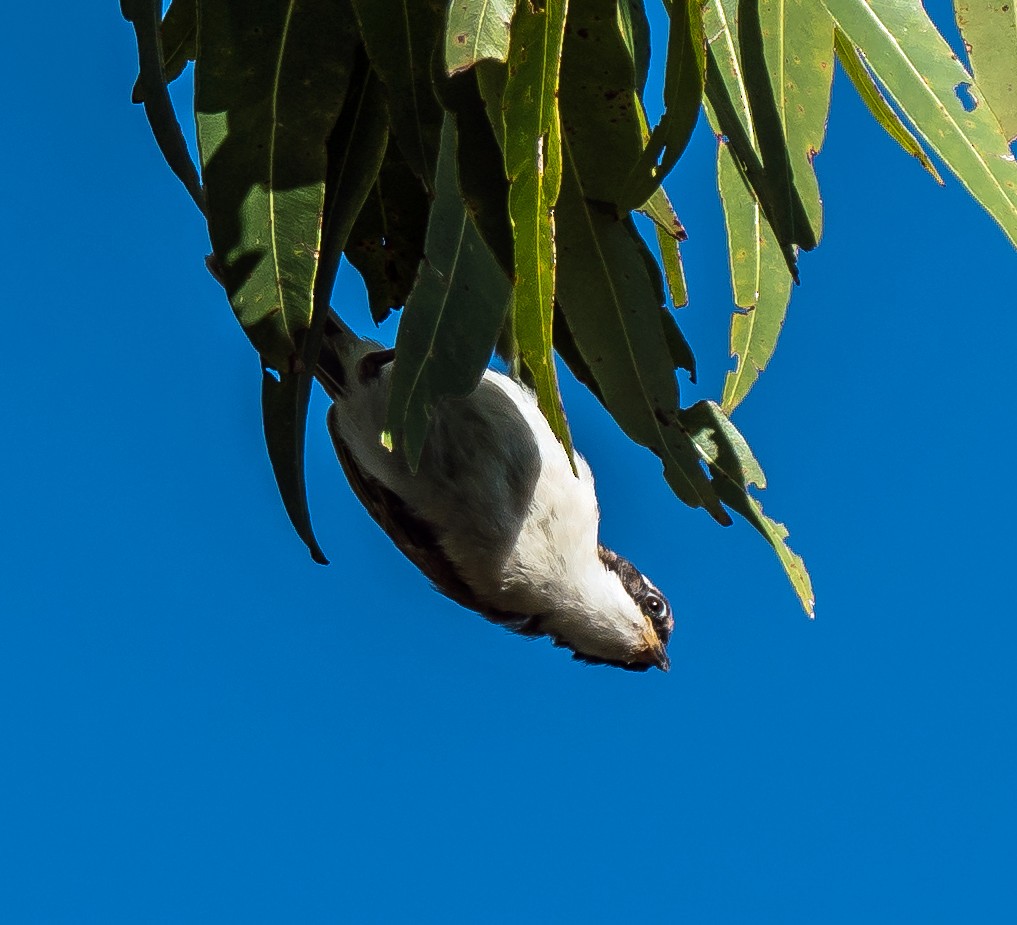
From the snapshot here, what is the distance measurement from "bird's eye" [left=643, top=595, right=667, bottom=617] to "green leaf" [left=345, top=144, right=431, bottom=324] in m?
0.79

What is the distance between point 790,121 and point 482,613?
93 centimetres

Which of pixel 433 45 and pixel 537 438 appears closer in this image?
pixel 433 45

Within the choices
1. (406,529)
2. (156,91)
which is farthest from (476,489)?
(156,91)

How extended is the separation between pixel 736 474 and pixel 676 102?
0.51 metres

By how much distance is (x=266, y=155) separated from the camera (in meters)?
1.20

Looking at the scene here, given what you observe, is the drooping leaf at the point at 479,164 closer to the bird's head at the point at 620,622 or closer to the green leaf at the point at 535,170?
the green leaf at the point at 535,170

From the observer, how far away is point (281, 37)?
4.02 feet

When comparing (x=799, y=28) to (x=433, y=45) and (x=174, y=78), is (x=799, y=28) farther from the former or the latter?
(x=174, y=78)

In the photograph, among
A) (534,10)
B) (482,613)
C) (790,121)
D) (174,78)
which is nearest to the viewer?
(534,10)

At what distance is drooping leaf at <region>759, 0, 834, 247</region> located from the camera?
126 cm

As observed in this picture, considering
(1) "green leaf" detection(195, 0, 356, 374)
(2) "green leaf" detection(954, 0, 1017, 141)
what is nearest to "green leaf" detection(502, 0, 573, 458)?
(1) "green leaf" detection(195, 0, 356, 374)

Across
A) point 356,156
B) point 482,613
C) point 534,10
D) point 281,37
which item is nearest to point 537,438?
point 482,613

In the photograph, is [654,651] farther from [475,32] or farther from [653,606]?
[475,32]

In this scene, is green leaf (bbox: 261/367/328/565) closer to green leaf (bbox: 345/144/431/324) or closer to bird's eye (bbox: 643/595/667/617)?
green leaf (bbox: 345/144/431/324)
